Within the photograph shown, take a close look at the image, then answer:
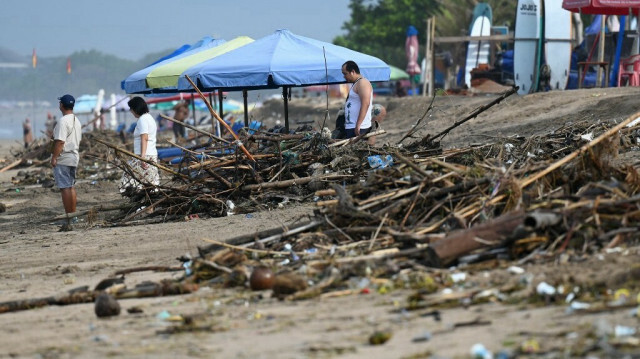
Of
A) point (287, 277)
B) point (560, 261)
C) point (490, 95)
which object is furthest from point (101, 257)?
point (490, 95)

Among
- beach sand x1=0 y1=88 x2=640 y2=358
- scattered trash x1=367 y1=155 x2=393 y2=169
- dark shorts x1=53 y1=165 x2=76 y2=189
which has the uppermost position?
scattered trash x1=367 y1=155 x2=393 y2=169

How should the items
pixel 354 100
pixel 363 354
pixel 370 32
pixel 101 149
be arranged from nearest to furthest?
1. pixel 363 354
2. pixel 354 100
3. pixel 101 149
4. pixel 370 32

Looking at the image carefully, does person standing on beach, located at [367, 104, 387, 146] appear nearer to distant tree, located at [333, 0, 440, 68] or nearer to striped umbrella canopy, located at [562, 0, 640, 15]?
striped umbrella canopy, located at [562, 0, 640, 15]

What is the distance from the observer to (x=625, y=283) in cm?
497

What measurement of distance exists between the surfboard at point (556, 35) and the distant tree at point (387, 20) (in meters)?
34.1

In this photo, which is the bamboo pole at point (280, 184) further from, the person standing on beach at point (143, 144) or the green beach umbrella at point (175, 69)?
the green beach umbrella at point (175, 69)

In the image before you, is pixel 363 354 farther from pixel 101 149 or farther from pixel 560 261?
pixel 101 149

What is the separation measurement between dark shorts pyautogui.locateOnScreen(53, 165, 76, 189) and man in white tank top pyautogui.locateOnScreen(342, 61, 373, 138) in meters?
3.22

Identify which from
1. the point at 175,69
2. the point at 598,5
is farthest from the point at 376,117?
the point at 598,5

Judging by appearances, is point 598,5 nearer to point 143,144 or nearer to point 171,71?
point 171,71

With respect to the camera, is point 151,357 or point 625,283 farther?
point 625,283

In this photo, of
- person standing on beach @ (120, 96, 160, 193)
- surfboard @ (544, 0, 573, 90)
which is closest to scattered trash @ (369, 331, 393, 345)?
person standing on beach @ (120, 96, 160, 193)

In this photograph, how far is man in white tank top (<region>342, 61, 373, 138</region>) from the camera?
10695 millimetres

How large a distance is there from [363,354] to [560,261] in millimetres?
1688
